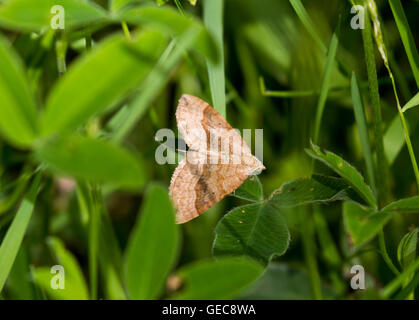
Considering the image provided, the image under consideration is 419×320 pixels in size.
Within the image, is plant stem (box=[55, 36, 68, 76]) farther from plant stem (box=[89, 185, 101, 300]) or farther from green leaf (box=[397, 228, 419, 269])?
green leaf (box=[397, 228, 419, 269])

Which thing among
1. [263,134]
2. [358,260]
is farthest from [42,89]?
[358,260]

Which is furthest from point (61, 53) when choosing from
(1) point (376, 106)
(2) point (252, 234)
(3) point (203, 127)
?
(1) point (376, 106)

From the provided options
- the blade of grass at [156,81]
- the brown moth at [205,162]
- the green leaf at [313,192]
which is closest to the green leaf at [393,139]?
the green leaf at [313,192]

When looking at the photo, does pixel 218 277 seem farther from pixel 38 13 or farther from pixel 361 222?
pixel 38 13

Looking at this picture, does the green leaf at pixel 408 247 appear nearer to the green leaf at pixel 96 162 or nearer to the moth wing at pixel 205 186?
the moth wing at pixel 205 186

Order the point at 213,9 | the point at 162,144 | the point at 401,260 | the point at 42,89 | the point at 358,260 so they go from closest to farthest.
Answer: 1. the point at 401,260
2. the point at 213,9
3. the point at 162,144
4. the point at 358,260
5. the point at 42,89

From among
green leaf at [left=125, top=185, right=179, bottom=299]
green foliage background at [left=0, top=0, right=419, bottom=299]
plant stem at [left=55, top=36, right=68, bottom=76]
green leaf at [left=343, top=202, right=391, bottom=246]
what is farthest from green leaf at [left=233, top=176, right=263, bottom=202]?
plant stem at [left=55, top=36, right=68, bottom=76]
